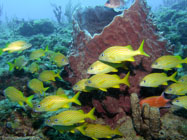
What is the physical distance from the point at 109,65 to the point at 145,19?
84.3 inches

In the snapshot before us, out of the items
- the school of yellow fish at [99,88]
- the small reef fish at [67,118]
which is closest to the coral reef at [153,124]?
the school of yellow fish at [99,88]

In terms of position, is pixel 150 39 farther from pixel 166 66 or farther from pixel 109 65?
pixel 109 65

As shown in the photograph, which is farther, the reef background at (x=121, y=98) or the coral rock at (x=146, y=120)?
the reef background at (x=121, y=98)

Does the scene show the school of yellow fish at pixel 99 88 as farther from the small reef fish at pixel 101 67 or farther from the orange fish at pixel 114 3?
the orange fish at pixel 114 3

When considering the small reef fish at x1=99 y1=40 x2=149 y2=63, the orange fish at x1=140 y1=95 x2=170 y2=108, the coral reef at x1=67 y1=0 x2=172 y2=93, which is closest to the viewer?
the small reef fish at x1=99 y1=40 x2=149 y2=63

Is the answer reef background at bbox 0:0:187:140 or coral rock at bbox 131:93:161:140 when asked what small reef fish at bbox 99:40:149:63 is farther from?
coral rock at bbox 131:93:161:140

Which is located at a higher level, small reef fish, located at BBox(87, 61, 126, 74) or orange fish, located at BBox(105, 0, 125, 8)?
orange fish, located at BBox(105, 0, 125, 8)

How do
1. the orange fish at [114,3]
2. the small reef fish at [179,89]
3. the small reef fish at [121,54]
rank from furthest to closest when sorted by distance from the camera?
the orange fish at [114,3] → the small reef fish at [179,89] → the small reef fish at [121,54]

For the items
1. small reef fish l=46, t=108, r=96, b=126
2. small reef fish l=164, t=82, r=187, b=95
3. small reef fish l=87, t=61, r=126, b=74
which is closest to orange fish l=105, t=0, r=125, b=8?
small reef fish l=87, t=61, r=126, b=74

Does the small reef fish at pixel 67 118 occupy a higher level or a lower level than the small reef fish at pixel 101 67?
lower

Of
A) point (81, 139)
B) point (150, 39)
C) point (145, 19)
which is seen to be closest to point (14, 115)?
point (81, 139)

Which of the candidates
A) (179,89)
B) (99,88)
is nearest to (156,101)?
(179,89)

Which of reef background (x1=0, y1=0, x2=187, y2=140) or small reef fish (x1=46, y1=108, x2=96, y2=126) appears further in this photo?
reef background (x1=0, y1=0, x2=187, y2=140)

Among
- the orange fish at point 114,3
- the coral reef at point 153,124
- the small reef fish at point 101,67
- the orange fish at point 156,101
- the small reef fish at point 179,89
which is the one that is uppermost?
the orange fish at point 114,3
